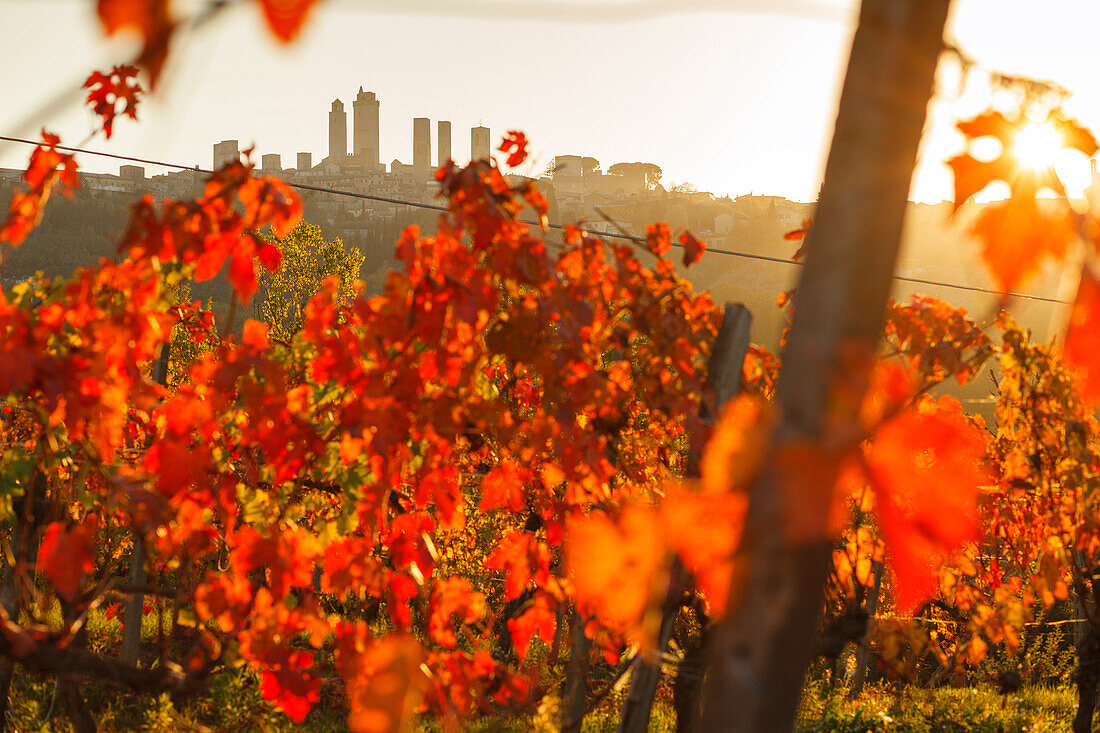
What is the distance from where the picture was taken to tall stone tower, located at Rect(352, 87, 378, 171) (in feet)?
460

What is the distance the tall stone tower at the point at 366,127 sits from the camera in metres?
140

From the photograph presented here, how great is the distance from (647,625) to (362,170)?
139469 mm

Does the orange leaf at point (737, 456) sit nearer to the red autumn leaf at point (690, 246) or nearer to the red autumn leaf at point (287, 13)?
the red autumn leaf at point (287, 13)

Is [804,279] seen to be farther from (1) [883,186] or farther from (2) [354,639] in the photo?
(2) [354,639]

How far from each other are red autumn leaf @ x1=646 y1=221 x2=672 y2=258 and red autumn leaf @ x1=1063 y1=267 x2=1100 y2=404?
2034 mm

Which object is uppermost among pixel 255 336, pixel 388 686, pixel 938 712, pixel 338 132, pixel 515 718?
pixel 338 132

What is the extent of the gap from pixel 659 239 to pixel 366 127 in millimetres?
147951

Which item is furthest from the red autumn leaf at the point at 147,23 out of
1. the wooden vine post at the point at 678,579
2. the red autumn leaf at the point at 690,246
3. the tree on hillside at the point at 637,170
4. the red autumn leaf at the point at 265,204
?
the tree on hillside at the point at 637,170

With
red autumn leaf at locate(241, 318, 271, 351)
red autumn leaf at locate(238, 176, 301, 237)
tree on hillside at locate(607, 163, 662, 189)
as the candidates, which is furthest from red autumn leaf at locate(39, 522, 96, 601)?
tree on hillside at locate(607, 163, 662, 189)

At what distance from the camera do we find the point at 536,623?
364 centimetres

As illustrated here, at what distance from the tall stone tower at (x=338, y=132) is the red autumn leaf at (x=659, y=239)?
5784 inches

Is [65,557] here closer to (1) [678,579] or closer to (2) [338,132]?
(1) [678,579]

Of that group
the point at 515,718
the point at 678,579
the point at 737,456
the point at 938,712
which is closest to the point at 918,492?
the point at 737,456

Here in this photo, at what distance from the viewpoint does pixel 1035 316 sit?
61688 millimetres
